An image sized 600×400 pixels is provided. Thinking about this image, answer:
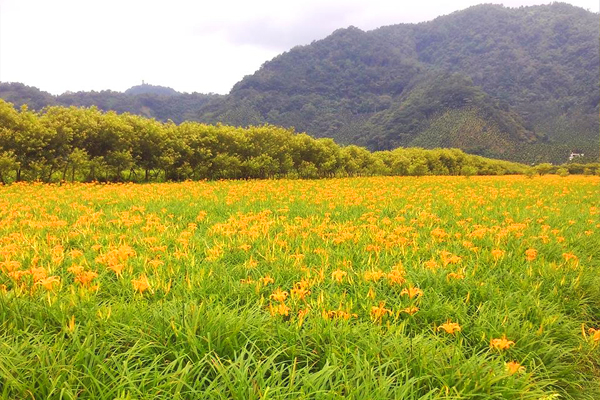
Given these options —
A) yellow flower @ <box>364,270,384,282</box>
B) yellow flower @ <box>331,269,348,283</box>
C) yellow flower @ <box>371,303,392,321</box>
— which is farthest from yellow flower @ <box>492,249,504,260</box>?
yellow flower @ <box>371,303,392,321</box>

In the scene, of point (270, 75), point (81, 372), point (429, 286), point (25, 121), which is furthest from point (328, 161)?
point (270, 75)

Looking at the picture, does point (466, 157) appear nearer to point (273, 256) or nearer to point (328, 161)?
point (328, 161)

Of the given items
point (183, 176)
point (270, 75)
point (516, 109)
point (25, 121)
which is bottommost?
point (183, 176)

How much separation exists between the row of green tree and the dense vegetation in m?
0.04

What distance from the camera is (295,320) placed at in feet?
9.05

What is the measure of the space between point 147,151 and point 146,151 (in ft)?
0.21

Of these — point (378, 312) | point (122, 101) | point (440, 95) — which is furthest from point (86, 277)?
point (122, 101)

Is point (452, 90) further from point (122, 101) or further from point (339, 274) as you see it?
point (339, 274)

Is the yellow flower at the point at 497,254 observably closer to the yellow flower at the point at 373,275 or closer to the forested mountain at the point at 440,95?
the yellow flower at the point at 373,275

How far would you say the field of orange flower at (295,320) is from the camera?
6.79 feet

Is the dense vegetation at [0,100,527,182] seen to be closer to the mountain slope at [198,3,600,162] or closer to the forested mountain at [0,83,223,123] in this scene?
the mountain slope at [198,3,600,162]

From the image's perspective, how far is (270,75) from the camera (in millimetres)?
147875

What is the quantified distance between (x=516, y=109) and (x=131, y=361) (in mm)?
144669

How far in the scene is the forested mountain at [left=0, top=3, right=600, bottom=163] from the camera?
9219 cm
